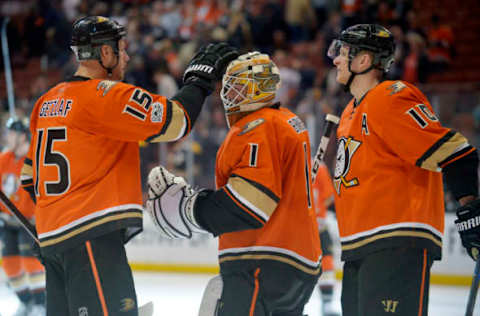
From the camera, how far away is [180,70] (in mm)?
9156

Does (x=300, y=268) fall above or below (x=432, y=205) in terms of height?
below

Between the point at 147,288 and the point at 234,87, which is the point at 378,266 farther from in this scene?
the point at 147,288

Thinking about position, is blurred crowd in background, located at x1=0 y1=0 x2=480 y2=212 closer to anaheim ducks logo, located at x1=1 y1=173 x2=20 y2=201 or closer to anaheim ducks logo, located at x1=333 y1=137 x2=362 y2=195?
anaheim ducks logo, located at x1=1 y1=173 x2=20 y2=201

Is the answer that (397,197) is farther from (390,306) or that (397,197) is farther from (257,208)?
(257,208)

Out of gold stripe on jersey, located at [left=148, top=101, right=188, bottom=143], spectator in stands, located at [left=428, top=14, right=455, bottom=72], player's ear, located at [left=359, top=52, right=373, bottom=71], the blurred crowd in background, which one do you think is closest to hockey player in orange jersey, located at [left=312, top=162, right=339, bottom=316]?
the blurred crowd in background

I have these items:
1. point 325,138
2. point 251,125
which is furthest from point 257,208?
point 325,138

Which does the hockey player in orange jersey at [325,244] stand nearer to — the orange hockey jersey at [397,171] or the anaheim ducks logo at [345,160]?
the anaheim ducks logo at [345,160]

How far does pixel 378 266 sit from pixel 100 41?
150cm

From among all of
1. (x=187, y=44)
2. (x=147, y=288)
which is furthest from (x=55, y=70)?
(x=147, y=288)

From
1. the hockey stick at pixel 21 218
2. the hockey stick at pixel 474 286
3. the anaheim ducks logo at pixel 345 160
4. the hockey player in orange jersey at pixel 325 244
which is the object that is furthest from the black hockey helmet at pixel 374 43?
the hockey player in orange jersey at pixel 325 244

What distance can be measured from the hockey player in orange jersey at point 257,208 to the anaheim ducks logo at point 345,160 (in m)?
0.23

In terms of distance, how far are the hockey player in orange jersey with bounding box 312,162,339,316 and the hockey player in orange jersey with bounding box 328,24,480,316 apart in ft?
8.61

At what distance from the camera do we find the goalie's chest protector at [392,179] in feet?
7.68

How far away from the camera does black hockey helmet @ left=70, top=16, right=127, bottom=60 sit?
2584mm
